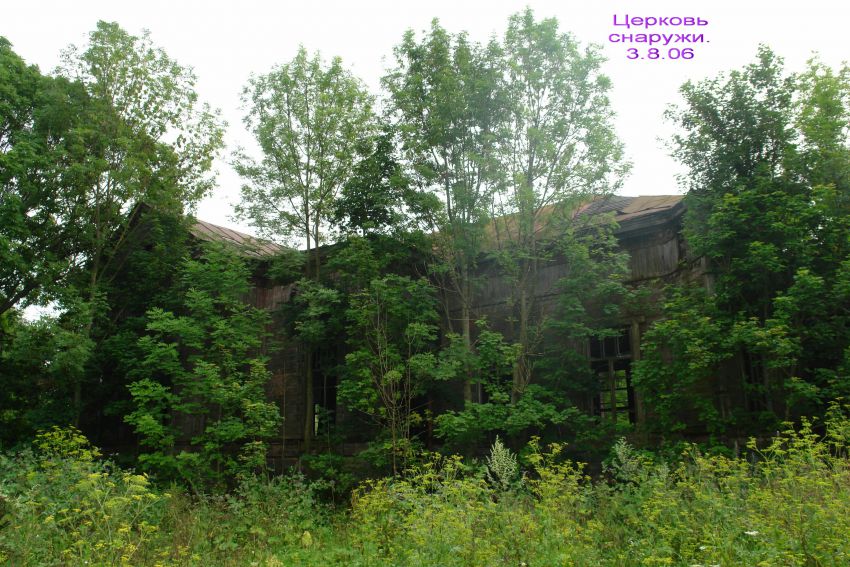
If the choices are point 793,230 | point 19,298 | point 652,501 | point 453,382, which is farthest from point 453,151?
point 19,298

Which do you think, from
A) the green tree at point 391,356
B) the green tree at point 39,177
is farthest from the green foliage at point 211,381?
the green tree at point 39,177

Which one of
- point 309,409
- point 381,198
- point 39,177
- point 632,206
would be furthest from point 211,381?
point 632,206

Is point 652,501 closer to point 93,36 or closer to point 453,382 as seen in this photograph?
point 453,382

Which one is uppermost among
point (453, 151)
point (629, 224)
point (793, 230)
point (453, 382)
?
point (453, 151)

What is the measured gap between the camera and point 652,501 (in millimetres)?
6977

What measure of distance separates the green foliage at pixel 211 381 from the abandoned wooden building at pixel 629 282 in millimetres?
1227

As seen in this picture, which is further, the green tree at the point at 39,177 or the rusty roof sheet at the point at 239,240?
the rusty roof sheet at the point at 239,240

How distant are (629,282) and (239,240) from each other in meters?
11.6

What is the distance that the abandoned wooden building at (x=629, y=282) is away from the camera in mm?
13266

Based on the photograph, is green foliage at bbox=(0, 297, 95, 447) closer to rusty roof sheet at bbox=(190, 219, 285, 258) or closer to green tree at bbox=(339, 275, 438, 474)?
rusty roof sheet at bbox=(190, 219, 285, 258)

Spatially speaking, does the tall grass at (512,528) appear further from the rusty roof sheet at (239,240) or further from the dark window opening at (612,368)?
the rusty roof sheet at (239,240)

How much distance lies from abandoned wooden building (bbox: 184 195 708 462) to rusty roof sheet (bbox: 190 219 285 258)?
54mm

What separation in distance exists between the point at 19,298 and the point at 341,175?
28.5 ft

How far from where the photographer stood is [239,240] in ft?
65.7
